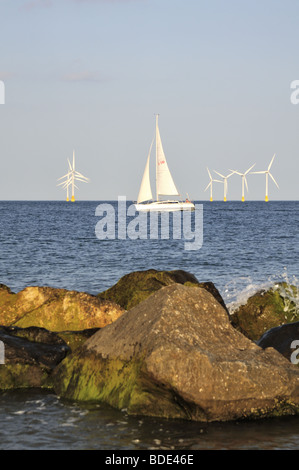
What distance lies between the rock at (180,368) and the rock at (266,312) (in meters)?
4.76

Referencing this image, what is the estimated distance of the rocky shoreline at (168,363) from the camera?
33.1 feet

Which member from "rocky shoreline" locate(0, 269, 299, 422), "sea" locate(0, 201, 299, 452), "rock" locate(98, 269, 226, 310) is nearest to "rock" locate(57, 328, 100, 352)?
"rocky shoreline" locate(0, 269, 299, 422)

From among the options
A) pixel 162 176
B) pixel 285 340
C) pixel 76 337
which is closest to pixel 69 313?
pixel 76 337

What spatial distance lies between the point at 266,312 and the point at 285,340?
3503mm

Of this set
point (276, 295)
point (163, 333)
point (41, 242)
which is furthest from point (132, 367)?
point (41, 242)

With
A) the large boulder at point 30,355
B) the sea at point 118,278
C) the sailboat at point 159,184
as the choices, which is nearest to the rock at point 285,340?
the sea at point 118,278

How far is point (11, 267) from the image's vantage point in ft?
117

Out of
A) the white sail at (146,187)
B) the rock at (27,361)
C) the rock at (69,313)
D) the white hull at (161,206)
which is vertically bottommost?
the rock at (27,361)

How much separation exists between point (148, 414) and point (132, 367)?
775 mm

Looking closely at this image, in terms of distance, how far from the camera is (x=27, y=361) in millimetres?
12281

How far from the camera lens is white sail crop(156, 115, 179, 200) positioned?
109875mm
